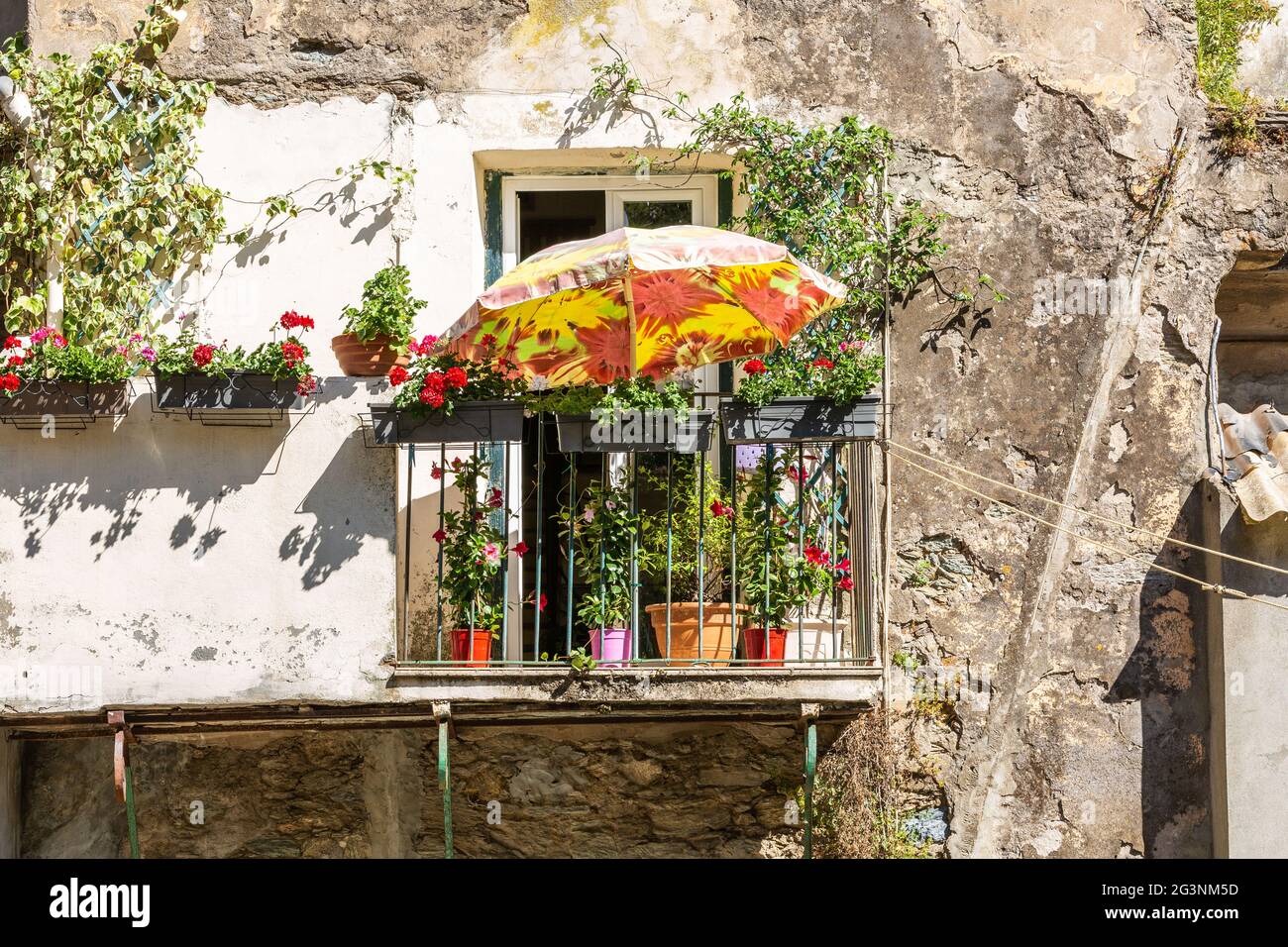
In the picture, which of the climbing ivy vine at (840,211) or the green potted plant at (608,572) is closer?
the green potted plant at (608,572)

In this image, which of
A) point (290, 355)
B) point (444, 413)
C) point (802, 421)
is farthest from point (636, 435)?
point (290, 355)

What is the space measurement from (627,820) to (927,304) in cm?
270

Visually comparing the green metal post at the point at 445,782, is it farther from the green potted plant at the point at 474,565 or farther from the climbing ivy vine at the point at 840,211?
the climbing ivy vine at the point at 840,211

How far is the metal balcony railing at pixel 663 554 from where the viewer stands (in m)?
6.95

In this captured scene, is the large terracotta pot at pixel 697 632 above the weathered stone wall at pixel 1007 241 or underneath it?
underneath

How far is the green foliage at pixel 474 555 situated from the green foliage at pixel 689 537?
641mm

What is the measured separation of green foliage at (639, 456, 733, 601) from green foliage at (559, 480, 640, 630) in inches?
8.8

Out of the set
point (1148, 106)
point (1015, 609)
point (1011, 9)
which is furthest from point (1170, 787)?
point (1011, 9)

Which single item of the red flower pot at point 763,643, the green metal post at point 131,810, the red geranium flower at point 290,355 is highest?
the red geranium flower at point 290,355

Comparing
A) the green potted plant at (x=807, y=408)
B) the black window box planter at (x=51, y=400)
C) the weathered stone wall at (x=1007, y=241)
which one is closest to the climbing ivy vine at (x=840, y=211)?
the weathered stone wall at (x=1007, y=241)

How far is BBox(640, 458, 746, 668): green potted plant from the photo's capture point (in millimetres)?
7090

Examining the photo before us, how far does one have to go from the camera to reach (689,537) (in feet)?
24.1

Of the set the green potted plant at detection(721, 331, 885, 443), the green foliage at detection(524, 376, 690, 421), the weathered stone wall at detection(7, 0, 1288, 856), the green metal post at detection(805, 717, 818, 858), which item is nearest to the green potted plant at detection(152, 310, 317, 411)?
the weathered stone wall at detection(7, 0, 1288, 856)

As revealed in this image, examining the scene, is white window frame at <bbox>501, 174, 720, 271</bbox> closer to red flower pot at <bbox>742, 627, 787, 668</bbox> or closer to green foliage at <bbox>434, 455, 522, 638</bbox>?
green foliage at <bbox>434, 455, 522, 638</bbox>
